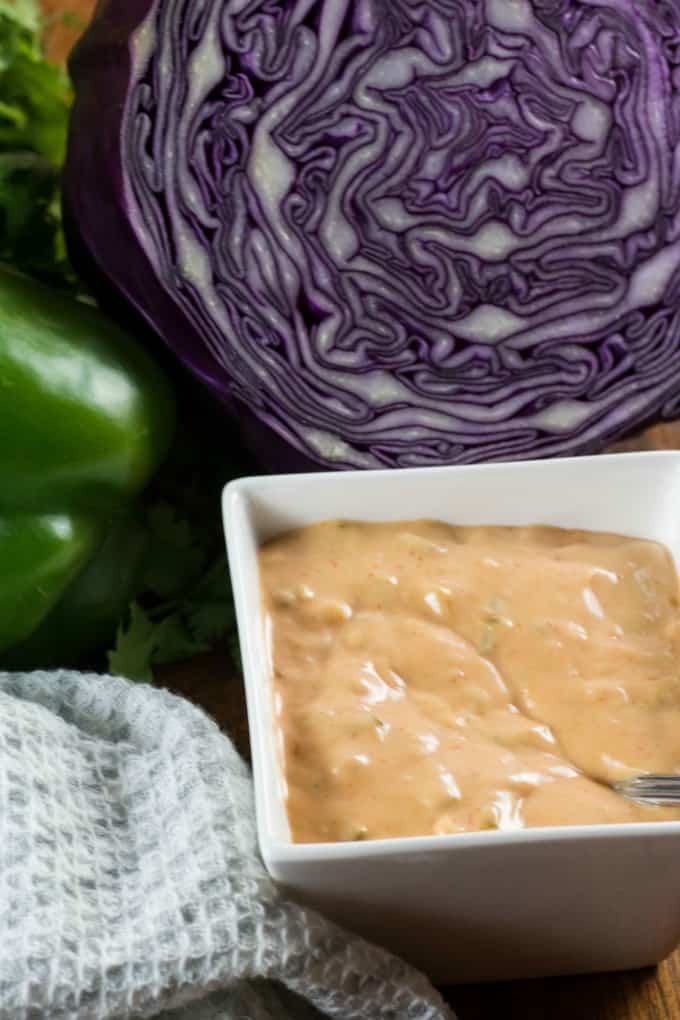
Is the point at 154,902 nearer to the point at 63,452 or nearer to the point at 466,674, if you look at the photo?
the point at 466,674

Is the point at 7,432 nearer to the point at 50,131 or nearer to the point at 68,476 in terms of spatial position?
the point at 68,476

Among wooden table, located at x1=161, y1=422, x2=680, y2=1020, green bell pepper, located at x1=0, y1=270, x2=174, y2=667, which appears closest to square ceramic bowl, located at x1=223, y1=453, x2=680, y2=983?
wooden table, located at x1=161, y1=422, x2=680, y2=1020

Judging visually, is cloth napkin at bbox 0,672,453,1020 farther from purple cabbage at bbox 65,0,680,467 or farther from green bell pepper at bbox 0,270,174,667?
purple cabbage at bbox 65,0,680,467

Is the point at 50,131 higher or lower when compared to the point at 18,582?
higher

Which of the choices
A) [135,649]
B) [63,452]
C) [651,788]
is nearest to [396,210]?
[63,452]

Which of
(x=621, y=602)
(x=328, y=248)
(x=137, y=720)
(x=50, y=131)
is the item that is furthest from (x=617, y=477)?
(x=50, y=131)

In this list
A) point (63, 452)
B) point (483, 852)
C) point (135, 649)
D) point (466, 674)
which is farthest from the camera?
point (135, 649)
